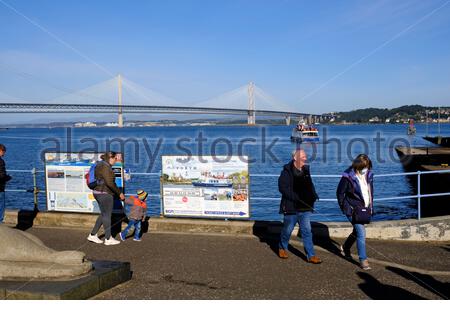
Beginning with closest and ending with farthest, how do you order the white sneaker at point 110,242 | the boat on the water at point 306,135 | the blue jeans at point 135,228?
the white sneaker at point 110,242 → the blue jeans at point 135,228 → the boat on the water at point 306,135

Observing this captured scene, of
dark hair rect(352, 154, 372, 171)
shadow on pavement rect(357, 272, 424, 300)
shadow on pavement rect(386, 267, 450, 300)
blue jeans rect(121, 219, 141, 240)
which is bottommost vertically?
shadow on pavement rect(386, 267, 450, 300)

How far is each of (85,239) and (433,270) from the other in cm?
541

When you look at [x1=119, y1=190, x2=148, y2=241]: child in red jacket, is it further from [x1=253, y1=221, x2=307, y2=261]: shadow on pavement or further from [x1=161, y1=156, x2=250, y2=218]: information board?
[x1=253, y1=221, x2=307, y2=261]: shadow on pavement

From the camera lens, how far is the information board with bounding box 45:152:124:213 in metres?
9.69

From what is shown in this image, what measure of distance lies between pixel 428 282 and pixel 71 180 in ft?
22.0

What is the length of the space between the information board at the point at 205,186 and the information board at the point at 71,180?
96 centimetres

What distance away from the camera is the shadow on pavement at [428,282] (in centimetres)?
551

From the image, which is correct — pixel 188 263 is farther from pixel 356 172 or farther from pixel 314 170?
pixel 314 170

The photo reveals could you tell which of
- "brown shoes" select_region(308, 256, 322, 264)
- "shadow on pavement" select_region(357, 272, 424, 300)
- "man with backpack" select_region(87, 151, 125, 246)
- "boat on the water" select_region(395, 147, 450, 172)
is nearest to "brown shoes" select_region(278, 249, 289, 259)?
"brown shoes" select_region(308, 256, 322, 264)

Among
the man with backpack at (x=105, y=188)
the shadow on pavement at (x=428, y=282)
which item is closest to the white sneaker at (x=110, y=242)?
the man with backpack at (x=105, y=188)

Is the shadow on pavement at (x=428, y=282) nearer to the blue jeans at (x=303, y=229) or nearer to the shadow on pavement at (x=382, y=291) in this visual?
the shadow on pavement at (x=382, y=291)

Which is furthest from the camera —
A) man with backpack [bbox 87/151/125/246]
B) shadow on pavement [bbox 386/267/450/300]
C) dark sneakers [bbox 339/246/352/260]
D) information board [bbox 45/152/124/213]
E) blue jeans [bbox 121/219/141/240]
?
information board [bbox 45/152/124/213]

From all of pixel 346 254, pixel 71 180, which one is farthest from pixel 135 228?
pixel 346 254

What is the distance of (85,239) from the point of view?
854cm
